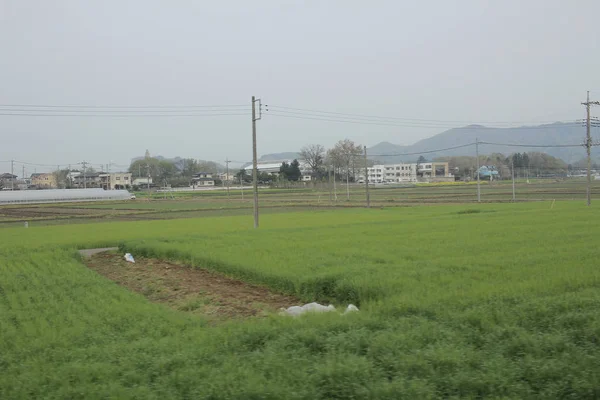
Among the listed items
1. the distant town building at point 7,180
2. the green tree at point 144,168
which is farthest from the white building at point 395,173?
the distant town building at point 7,180

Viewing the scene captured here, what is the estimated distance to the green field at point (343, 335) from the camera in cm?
470

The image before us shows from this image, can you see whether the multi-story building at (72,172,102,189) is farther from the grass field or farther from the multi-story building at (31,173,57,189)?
the grass field

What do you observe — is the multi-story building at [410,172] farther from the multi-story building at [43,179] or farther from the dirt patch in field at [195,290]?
the dirt patch in field at [195,290]

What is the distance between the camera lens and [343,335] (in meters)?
6.05

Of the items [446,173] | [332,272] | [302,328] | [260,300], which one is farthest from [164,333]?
[446,173]

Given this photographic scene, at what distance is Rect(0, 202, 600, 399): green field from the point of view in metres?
4.70

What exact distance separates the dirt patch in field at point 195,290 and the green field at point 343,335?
0.53 meters

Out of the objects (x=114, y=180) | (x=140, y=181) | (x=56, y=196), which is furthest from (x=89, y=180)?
(x=56, y=196)

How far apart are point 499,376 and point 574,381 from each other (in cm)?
64

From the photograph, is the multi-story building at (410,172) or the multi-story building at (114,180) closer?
the multi-story building at (114,180)

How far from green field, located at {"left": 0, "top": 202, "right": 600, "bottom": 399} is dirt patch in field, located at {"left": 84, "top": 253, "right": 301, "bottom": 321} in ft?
1.74

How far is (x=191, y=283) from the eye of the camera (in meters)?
12.6

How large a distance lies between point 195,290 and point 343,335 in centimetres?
648

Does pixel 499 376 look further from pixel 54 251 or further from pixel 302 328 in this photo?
pixel 54 251
